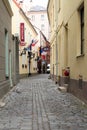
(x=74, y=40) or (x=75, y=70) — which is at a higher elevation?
(x=74, y=40)

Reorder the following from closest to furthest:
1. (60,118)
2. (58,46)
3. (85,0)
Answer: (60,118)
(85,0)
(58,46)

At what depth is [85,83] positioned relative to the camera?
44.4 ft

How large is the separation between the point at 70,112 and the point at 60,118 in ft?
4.03

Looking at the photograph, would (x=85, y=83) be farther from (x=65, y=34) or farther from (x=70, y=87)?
(x=65, y=34)

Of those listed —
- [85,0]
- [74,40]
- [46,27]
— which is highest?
[46,27]

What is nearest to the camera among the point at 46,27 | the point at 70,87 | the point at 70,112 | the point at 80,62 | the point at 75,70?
the point at 70,112

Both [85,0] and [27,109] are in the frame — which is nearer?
[27,109]

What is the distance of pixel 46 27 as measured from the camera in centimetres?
10425

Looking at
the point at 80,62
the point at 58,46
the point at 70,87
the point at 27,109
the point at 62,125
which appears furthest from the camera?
the point at 58,46

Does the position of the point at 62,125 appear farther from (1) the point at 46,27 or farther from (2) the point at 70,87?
(1) the point at 46,27

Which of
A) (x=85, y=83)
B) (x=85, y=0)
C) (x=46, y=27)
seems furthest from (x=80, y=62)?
(x=46, y=27)

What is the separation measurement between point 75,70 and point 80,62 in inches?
63.5

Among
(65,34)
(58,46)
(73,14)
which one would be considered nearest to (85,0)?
(73,14)

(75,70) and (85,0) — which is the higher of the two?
(85,0)
